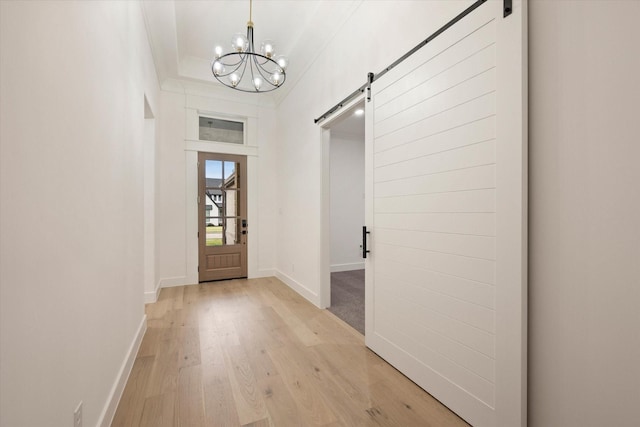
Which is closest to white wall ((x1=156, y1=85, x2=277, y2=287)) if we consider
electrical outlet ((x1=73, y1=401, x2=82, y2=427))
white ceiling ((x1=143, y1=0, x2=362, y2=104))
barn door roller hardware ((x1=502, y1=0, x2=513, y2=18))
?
white ceiling ((x1=143, y1=0, x2=362, y2=104))

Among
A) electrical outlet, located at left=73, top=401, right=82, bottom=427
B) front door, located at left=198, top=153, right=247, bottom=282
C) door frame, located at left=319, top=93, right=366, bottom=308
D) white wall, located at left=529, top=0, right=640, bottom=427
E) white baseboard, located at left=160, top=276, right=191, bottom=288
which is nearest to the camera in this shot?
white wall, located at left=529, top=0, right=640, bottom=427

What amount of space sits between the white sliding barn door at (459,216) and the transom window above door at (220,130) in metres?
3.45

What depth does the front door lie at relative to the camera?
4.71 metres

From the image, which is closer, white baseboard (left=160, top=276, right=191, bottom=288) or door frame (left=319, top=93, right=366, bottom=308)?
door frame (left=319, top=93, right=366, bottom=308)

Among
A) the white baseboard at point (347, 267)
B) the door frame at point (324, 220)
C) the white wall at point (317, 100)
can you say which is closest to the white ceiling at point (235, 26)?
the white wall at point (317, 100)

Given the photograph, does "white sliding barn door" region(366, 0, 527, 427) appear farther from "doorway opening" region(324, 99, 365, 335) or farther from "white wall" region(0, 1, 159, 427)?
"doorway opening" region(324, 99, 365, 335)

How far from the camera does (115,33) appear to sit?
185cm

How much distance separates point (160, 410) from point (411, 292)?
1.83 metres

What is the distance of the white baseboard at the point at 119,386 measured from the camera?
5.02 ft

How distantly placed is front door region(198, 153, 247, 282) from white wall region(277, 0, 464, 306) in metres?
0.71

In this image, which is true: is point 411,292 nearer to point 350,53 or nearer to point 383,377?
point 383,377

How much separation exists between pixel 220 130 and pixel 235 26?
1920 millimetres

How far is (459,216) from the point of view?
5.43ft

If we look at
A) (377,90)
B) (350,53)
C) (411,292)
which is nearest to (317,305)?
(411,292)
